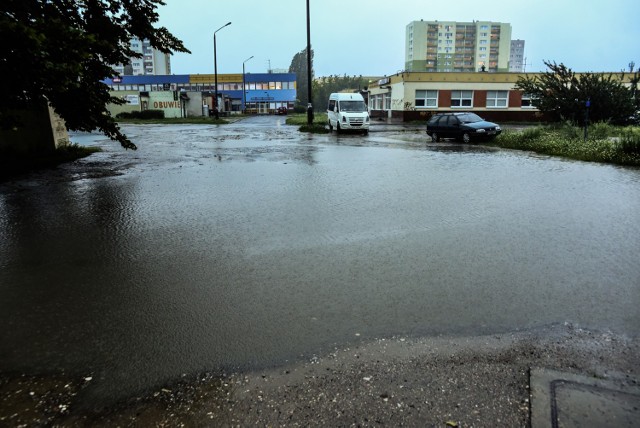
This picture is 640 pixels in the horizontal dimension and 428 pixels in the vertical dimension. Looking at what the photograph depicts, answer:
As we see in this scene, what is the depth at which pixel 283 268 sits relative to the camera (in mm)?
5172

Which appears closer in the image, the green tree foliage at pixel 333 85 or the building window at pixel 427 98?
the building window at pixel 427 98

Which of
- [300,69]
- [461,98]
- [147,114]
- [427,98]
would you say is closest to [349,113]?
[427,98]

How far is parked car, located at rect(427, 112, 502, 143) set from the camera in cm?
2202

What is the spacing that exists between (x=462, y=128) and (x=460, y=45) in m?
148

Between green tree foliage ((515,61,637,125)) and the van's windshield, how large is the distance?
10.4m

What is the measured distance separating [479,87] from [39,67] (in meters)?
44.9

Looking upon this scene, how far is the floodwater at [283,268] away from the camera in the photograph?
3611mm

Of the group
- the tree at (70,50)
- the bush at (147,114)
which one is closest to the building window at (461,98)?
the bush at (147,114)

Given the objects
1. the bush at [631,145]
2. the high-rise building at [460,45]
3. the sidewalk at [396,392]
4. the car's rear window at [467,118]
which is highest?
the high-rise building at [460,45]

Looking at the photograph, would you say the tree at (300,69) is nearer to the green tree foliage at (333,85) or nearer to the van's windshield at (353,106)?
the green tree foliage at (333,85)

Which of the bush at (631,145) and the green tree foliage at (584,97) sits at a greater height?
the green tree foliage at (584,97)

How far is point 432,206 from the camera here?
324 inches

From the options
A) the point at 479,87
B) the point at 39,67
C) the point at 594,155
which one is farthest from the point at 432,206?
the point at 479,87

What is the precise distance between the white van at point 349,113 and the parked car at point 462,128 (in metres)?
5.19
